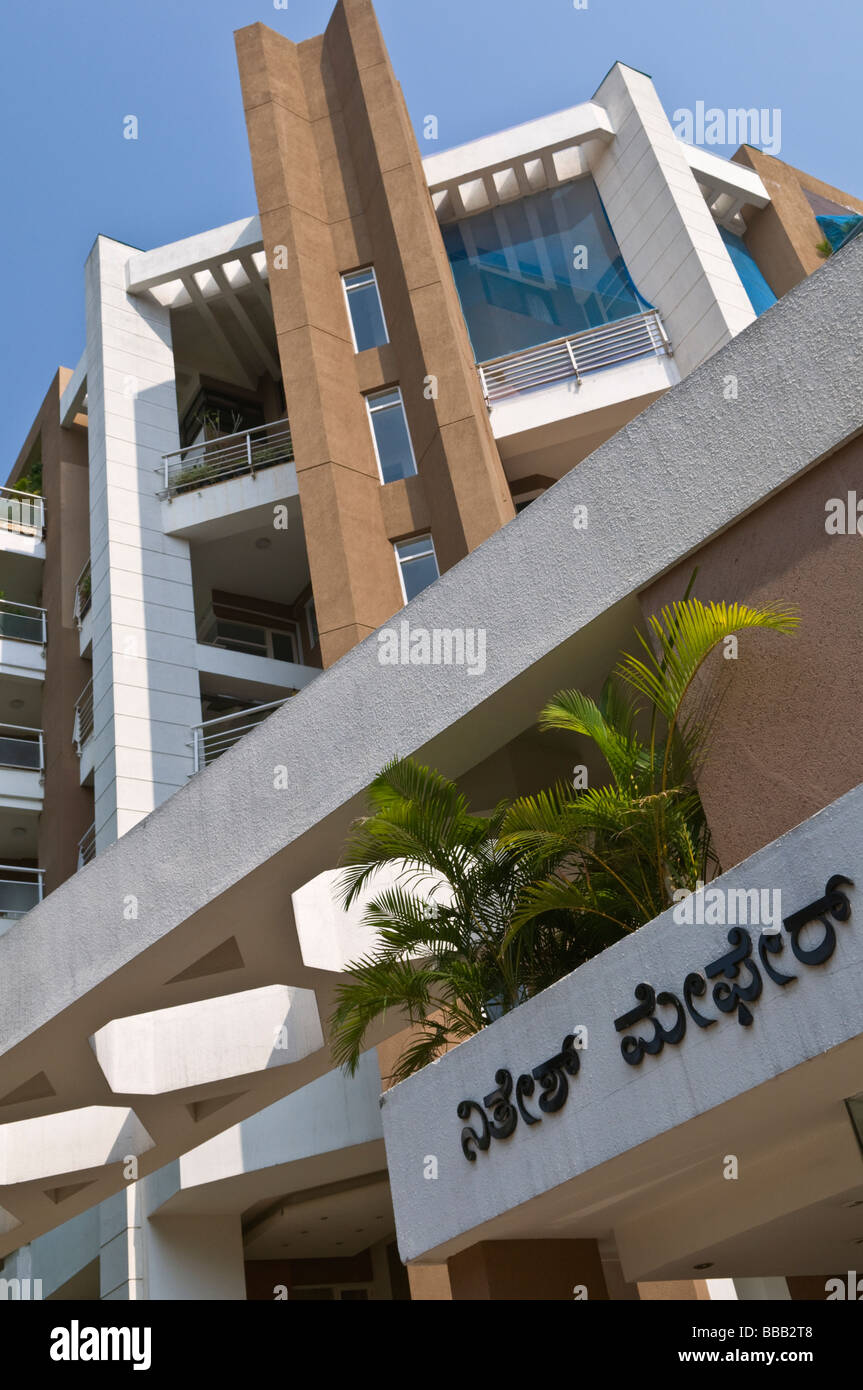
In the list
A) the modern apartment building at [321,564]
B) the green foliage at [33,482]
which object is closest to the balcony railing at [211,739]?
the modern apartment building at [321,564]

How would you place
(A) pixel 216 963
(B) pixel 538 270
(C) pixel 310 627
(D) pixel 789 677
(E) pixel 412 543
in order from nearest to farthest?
(D) pixel 789 677
(A) pixel 216 963
(E) pixel 412 543
(B) pixel 538 270
(C) pixel 310 627

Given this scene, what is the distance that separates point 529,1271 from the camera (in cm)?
845

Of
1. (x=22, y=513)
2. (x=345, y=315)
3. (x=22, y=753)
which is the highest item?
(x=22, y=513)

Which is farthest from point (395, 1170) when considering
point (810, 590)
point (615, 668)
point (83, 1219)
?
point (83, 1219)

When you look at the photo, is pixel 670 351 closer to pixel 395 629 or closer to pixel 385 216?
pixel 385 216

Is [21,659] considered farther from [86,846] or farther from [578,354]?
[578,354]

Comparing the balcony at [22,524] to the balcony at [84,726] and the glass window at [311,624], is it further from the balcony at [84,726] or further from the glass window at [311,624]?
the glass window at [311,624]

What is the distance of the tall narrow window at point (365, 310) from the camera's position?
21.9m

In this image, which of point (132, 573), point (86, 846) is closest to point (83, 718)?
point (86, 846)

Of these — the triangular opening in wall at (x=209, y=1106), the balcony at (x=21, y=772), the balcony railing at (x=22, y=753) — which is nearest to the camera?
the triangular opening in wall at (x=209, y=1106)

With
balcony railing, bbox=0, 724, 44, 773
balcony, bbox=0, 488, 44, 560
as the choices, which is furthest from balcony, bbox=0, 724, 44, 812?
balcony, bbox=0, 488, 44, 560

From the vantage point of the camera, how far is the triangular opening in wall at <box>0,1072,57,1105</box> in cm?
1281

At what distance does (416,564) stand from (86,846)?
29.2 ft

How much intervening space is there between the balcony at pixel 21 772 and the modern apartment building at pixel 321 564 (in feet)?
0.22
